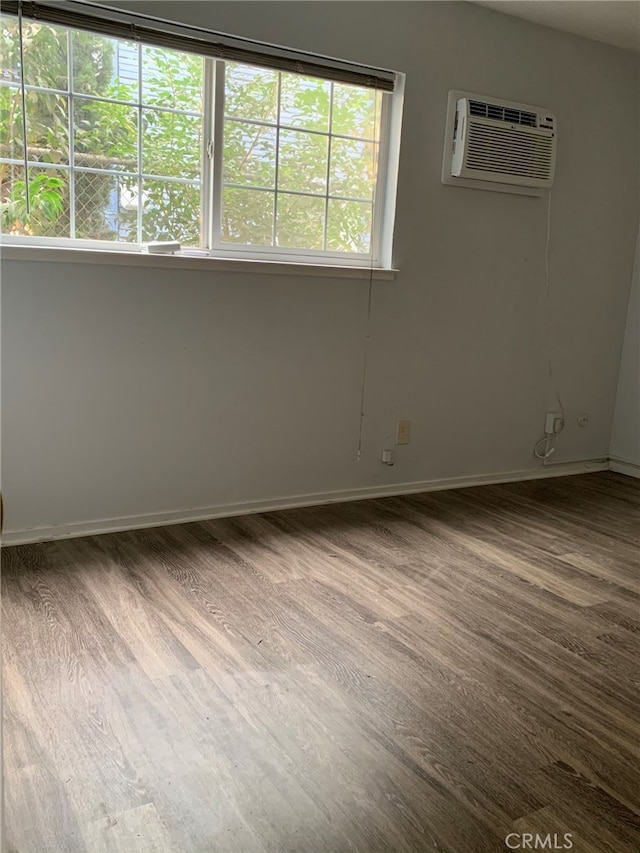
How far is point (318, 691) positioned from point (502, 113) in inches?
111

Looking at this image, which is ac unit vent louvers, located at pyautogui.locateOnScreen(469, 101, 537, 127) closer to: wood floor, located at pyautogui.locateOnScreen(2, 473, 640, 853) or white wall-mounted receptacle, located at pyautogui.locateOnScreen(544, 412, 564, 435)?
white wall-mounted receptacle, located at pyautogui.locateOnScreen(544, 412, 564, 435)

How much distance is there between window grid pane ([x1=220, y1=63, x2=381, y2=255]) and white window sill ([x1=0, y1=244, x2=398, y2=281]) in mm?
140

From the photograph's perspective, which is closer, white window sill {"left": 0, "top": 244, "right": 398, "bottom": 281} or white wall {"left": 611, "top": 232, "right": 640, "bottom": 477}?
white window sill {"left": 0, "top": 244, "right": 398, "bottom": 281}

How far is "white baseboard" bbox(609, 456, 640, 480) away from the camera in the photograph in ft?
14.2

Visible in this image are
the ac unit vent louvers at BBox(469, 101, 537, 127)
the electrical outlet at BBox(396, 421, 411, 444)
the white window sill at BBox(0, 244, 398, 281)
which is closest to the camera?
the white window sill at BBox(0, 244, 398, 281)

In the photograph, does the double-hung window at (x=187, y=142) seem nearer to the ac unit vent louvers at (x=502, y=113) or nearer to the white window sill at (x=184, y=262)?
the white window sill at (x=184, y=262)

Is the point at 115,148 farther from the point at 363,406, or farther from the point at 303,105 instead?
the point at 363,406

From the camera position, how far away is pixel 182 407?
9.92 feet

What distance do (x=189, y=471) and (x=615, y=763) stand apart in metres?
1.97

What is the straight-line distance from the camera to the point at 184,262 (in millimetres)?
2891

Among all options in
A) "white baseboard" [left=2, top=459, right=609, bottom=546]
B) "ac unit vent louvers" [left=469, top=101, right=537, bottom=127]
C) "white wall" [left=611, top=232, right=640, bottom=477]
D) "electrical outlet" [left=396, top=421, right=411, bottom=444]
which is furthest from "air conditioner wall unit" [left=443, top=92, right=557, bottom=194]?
"white baseboard" [left=2, top=459, right=609, bottom=546]

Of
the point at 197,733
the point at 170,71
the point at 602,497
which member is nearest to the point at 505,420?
the point at 602,497

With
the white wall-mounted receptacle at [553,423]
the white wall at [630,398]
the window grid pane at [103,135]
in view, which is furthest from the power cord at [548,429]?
the window grid pane at [103,135]

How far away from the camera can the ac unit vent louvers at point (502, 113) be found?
338cm
